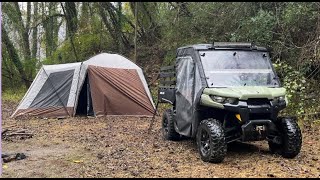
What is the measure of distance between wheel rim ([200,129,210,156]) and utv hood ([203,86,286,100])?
64 cm

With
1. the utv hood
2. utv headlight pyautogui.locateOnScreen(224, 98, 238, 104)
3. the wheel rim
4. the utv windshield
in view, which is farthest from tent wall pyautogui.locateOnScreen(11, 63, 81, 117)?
utv headlight pyautogui.locateOnScreen(224, 98, 238, 104)

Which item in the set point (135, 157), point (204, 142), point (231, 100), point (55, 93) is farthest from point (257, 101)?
point (55, 93)

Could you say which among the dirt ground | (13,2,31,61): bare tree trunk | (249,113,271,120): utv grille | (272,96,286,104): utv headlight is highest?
(13,2,31,61): bare tree trunk

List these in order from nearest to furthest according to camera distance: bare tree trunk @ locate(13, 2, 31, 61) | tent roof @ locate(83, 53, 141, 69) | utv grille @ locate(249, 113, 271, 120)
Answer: utv grille @ locate(249, 113, 271, 120)
tent roof @ locate(83, 53, 141, 69)
bare tree trunk @ locate(13, 2, 31, 61)

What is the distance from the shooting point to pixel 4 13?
2225 cm

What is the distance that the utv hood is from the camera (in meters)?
6.00

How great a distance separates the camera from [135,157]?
663cm

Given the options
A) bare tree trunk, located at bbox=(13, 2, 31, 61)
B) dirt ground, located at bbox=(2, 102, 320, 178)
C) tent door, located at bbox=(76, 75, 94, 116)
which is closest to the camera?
dirt ground, located at bbox=(2, 102, 320, 178)

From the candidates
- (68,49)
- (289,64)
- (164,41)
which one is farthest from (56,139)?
(68,49)

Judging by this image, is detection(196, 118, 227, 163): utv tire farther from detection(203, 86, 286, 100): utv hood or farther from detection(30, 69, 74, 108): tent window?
detection(30, 69, 74, 108): tent window

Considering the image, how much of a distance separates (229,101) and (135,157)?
5.99 feet

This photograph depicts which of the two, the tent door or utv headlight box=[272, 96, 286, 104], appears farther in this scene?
the tent door

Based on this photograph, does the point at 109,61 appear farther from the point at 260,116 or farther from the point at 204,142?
the point at 260,116

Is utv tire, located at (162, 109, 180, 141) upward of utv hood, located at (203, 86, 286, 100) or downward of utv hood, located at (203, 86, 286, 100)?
downward
